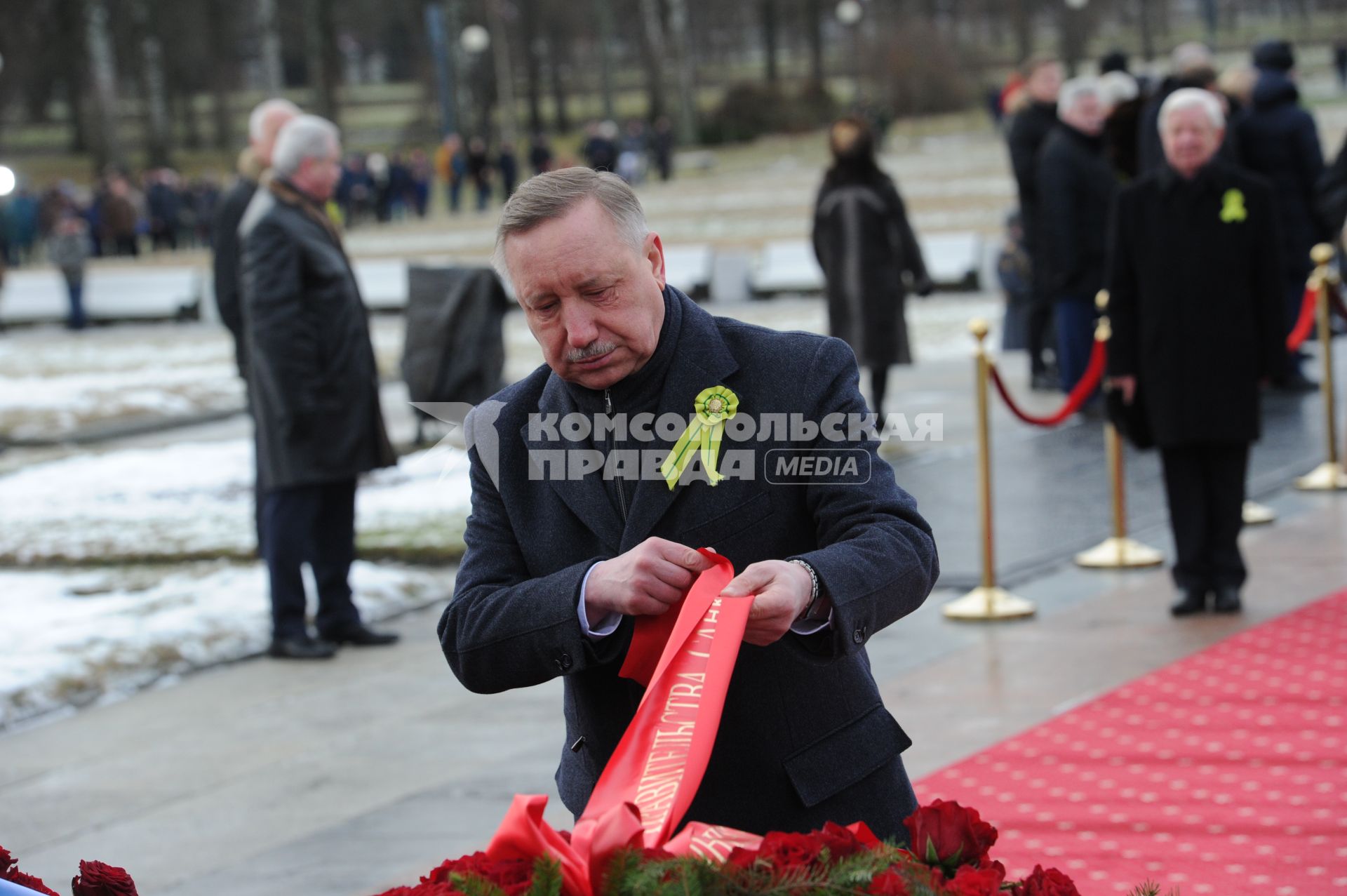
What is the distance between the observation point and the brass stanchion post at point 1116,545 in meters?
7.97

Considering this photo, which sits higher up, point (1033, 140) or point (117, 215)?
point (1033, 140)

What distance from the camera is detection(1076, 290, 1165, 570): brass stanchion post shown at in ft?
26.1

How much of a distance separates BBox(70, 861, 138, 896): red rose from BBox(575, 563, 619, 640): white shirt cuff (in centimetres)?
68

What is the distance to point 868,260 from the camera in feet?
36.2

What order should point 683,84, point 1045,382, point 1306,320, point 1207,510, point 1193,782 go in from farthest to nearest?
point 683,84
point 1045,382
point 1306,320
point 1207,510
point 1193,782

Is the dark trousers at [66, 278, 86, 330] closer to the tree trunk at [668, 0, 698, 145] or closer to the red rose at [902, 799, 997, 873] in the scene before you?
the red rose at [902, 799, 997, 873]

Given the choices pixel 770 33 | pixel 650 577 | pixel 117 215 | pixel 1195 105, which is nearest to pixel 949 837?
pixel 650 577

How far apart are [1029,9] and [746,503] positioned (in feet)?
233

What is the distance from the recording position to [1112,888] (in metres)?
4.09

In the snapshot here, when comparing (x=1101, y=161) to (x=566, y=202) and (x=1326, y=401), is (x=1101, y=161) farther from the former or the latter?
(x=566, y=202)

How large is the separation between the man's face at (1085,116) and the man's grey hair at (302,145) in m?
5.41

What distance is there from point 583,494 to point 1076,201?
29.6ft

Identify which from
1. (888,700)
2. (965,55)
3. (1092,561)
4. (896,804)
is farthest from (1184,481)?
(965,55)

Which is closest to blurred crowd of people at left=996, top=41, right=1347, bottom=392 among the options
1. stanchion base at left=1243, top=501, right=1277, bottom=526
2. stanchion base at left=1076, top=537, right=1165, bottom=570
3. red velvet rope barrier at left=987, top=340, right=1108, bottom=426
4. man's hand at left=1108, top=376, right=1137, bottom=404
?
stanchion base at left=1243, top=501, right=1277, bottom=526
